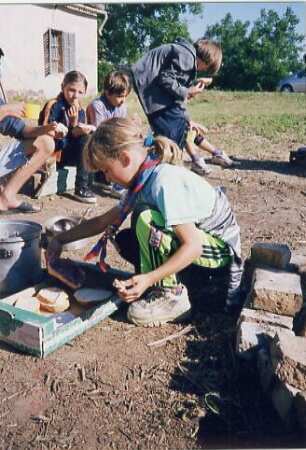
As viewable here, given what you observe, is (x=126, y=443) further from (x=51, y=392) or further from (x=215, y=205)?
(x=215, y=205)

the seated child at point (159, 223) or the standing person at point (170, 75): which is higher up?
the standing person at point (170, 75)

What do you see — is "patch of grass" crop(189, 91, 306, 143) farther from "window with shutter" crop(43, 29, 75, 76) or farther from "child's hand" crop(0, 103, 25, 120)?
"child's hand" crop(0, 103, 25, 120)

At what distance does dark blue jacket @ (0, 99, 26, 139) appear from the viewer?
4562 mm

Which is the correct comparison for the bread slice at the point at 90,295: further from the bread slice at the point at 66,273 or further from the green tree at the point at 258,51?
the green tree at the point at 258,51

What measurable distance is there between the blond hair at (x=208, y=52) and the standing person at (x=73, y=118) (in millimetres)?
1141

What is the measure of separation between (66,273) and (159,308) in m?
0.56

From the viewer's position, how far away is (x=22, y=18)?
45.8 ft

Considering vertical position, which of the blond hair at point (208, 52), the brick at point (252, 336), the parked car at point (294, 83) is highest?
the blond hair at point (208, 52)

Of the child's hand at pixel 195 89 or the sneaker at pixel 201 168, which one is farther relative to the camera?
the sneaker at pixel 201 168

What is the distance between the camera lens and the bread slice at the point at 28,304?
8.43ft

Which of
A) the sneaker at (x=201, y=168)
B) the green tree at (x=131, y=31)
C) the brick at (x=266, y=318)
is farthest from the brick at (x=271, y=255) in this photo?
the green tree at (x=131, y=31)

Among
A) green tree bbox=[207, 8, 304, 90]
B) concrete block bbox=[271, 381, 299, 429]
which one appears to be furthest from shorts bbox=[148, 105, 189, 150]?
green tree bbox=[207, 8, 304, 90]

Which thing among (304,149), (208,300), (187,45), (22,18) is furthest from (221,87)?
(208,300)

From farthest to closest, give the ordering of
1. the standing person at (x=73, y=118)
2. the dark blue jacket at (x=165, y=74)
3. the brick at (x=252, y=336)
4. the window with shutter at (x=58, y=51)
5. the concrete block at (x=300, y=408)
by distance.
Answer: the window with shutter at (x=58, y=51)
the standing person at (x=73, y=118)
the dark blue jacket at (x=165, y=74)
the brick at (x=252, y=336)
the concrete block at (x=300, y=408)
